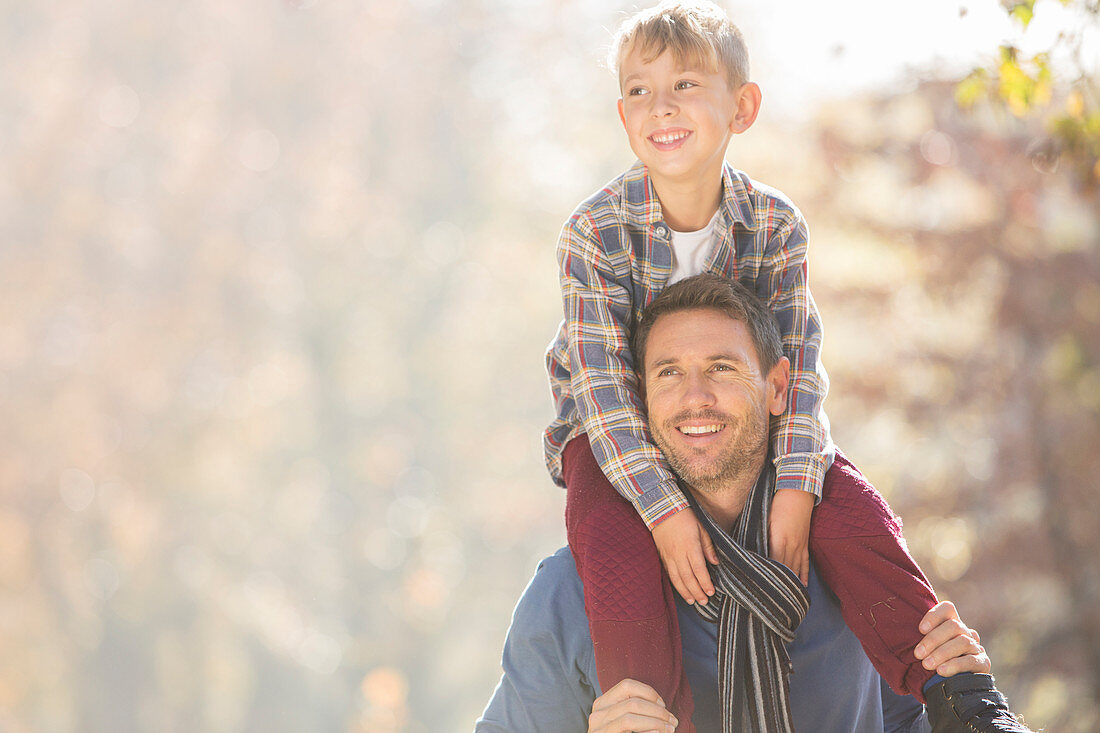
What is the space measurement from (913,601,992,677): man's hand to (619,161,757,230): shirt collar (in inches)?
38.8

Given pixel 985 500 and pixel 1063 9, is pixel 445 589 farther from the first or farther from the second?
pixel 1063 9

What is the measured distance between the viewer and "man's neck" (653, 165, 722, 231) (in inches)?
104

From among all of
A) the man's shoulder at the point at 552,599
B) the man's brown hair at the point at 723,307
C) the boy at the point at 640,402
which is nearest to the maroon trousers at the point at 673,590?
the boy at the point at 640,402

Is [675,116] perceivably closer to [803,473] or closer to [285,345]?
[803,473]

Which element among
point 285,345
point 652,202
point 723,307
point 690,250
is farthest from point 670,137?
point 285,345

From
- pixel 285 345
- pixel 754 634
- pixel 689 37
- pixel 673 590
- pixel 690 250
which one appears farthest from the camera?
pixel 285 345

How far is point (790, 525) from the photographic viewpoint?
8.00 ft

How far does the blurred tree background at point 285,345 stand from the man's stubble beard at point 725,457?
6.67m

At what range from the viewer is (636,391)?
2674mm

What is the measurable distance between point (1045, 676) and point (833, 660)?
577cm

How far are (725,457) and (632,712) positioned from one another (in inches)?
24.4

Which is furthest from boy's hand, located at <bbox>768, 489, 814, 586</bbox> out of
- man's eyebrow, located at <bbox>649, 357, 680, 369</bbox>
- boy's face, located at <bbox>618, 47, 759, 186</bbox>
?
boy's face, located at <bbox>618, 47, 759, 186</bbox>

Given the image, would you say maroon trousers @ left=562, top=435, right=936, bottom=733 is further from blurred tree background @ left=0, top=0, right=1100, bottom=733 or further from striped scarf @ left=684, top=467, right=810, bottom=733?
blurred tree background @ left=0, top=0, right=1100, bottom=733

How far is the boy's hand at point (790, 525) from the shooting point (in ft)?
8.00
